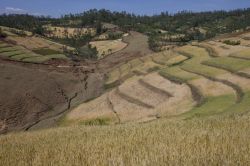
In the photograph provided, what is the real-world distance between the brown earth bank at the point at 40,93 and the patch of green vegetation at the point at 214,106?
19.4 m

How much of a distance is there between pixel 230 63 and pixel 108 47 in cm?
11068

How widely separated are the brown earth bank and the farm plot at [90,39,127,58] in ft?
126

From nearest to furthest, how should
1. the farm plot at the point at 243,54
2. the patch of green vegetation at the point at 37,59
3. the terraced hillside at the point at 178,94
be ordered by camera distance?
the terraced hillside at the point at 178,94 → the farm plot at the point at 243,54 → the patch of green vegetation at the point at 37,59

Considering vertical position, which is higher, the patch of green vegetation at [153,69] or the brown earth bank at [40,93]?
the patch of green vegetation at [153,69]

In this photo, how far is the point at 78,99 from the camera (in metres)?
70.8

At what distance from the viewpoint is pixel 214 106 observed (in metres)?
38.8

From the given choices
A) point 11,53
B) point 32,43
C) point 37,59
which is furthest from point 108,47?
point 11,53

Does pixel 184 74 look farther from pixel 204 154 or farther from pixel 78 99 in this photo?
pixel 204 154

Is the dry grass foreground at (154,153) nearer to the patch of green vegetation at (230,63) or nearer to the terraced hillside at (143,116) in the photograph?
the terraced hillside at (143,116)

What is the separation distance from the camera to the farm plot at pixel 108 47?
154625 mm

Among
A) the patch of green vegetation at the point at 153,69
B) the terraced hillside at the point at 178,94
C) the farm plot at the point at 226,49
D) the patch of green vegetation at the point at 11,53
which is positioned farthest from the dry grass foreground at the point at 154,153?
the patch of green vegetation at the point at 11,53

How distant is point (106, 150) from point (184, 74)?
52.4 metres

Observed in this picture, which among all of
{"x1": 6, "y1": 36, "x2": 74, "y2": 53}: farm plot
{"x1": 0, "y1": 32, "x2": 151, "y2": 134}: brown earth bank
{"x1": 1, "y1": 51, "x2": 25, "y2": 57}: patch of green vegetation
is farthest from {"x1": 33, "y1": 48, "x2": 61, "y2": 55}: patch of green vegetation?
{"x1": 0, "y1": 32, "x2": 151, "y2": 134}: brown earth bank

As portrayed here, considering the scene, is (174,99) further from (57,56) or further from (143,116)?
(57,56)
